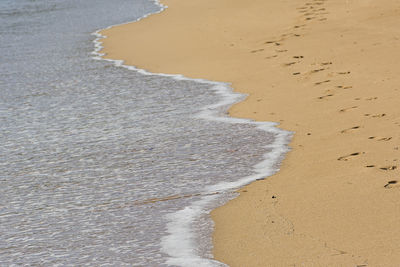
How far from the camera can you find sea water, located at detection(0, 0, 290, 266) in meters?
4.20

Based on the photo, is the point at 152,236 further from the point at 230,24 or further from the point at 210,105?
the point at 230,24

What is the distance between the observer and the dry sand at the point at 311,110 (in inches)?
155

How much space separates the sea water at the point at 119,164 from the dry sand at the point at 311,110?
0.27m

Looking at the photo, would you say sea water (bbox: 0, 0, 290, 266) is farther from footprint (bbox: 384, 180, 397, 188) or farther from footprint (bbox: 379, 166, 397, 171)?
footprint (bbox: 384, 180, 397, 188)

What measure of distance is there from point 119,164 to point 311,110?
2375 mm

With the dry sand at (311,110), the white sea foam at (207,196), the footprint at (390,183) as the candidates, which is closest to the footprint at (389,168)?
the dry sand at (311,110)

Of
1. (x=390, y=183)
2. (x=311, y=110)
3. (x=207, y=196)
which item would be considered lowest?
(x=311, y=110)

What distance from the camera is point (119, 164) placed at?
596 centimetres

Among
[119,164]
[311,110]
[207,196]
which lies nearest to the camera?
[207,196]

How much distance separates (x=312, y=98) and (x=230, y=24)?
28.9 feet

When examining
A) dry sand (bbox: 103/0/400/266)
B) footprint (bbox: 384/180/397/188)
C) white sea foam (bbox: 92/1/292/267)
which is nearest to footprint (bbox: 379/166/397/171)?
dry sand (bbox: 103/0/400/266)

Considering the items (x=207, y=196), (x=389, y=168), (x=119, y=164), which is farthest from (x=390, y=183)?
(x=119, y=164)

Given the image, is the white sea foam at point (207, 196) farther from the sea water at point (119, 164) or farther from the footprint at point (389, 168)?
the footprint at point (389, 168)

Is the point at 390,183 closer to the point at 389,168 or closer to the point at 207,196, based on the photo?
the point at 389,168
